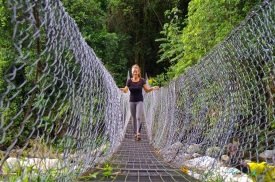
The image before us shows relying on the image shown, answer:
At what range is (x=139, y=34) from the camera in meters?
13.2

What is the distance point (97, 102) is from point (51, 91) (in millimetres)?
464

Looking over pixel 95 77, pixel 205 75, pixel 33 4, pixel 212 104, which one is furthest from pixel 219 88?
pixel 33 4

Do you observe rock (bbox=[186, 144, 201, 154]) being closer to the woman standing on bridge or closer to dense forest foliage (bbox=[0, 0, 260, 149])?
dense forest foliage (bbox=[0, 0, 260, 149])

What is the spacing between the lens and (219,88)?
2047 millimetres

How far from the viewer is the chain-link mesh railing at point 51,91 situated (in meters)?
0.78

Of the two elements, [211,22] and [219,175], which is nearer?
[219,175]

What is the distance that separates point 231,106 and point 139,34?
11674 mm

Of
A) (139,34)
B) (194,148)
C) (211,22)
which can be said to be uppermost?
(139,34)

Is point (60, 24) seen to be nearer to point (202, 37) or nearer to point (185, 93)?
point (185, 93)

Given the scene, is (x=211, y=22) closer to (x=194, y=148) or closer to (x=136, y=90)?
(x=136, y=90)

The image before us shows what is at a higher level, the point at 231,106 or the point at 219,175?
the point at 231,106

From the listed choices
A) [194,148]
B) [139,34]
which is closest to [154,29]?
[139,34]

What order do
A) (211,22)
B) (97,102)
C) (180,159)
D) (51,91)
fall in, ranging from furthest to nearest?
(211,22)
(180,159)
(97,102)
(51,91)

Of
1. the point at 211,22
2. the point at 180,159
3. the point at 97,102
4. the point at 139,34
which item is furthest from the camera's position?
the point at 139,34
